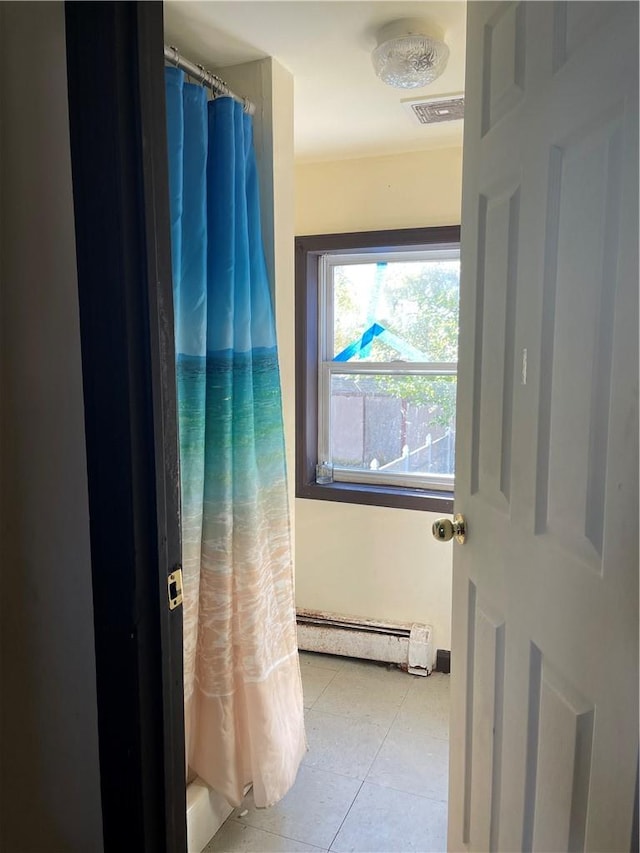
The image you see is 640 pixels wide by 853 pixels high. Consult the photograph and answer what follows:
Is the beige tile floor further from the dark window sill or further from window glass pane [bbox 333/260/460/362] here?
window glass pane [bbox 333/260/460/362]

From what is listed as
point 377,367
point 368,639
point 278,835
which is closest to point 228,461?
point 278,835

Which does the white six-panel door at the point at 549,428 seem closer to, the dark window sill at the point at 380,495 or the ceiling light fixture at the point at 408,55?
the ceiling light fixture at the point at 408,55

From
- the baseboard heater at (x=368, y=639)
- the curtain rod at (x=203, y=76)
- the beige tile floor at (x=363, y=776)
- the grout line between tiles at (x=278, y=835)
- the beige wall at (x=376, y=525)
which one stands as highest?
the curtain rod at (x=203, y=76)

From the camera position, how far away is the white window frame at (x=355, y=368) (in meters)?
2.45

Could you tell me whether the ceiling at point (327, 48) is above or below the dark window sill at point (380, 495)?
above

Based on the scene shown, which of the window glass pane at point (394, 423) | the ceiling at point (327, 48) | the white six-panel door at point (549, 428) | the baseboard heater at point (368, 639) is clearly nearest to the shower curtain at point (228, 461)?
the ceiling at point (327, 48)

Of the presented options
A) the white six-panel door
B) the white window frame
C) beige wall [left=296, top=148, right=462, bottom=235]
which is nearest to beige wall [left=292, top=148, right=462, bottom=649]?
beige wall [left=296, top=148, right=462, bottom=235]

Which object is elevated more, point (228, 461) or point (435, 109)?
point (435, 109)

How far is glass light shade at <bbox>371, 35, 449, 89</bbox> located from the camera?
148 cm

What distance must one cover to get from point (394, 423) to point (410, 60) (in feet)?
4.60

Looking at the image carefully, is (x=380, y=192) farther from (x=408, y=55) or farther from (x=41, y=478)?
(x=41, y=478)

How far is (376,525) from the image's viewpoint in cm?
253

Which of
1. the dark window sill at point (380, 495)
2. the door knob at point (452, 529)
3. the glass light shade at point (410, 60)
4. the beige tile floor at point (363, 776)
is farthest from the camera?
the dark window sill at point (380, 495)

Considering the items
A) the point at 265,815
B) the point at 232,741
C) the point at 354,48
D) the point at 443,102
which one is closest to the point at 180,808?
the point at 232,741
